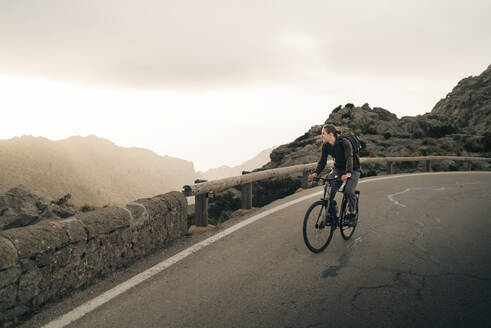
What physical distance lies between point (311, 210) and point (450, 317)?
89.0 inches

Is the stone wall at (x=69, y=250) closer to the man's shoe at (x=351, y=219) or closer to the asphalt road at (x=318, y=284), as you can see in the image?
the asphalt road at (x=318, y=284)

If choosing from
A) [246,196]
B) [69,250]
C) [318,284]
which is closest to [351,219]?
[318,284]

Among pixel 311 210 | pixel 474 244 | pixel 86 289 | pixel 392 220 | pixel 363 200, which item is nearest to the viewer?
pixel 86 289

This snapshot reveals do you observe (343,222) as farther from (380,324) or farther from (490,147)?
(490,147)

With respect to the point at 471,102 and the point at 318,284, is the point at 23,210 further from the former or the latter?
the point at 471,102

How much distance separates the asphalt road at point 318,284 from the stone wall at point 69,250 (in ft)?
0.64

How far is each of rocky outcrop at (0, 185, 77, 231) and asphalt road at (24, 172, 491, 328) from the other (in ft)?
135

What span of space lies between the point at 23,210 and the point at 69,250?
48.9 metres

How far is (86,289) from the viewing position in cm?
412

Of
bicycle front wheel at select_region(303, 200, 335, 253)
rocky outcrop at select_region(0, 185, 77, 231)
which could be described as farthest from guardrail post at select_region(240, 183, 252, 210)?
rocky outcrop at select_region(0, 185, 77, 231)

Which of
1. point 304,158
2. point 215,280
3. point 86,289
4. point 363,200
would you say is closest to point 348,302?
point 215,280

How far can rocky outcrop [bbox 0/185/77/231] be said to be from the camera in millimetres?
41438

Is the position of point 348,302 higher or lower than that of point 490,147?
lower

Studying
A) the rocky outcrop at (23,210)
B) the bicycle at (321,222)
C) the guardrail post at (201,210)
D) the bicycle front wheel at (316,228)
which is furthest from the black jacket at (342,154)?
the rocky outcrop at (23,210)
